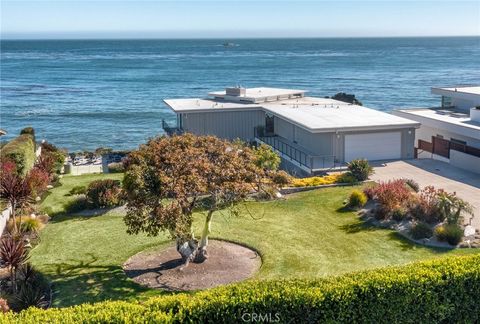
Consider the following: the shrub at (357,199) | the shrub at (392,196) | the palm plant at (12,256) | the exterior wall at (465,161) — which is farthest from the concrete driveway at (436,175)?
the palm plant at (12,256)

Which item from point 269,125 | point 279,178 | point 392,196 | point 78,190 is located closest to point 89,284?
point 279,178

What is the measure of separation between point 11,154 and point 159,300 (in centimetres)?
1917

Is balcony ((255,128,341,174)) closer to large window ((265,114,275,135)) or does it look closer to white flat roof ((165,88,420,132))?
large window ((265,114,275,135))

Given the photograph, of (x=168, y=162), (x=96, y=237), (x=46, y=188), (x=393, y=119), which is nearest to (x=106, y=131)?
(x=46, y=188)

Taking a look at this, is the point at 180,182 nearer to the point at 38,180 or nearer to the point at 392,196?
the point at 392,196

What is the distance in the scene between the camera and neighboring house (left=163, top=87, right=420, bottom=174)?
1246 inches

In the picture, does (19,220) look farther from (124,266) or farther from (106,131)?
(106,131)

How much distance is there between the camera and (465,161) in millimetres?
30328

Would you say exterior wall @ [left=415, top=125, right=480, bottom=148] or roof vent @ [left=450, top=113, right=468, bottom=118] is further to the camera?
roof vent @ [left=450, top=113, right=468, bottom=118]

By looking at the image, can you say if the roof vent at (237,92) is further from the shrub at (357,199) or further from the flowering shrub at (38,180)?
the shrub at (357,199)

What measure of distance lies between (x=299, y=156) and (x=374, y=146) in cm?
443

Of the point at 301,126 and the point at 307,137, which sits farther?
the point at 307,137

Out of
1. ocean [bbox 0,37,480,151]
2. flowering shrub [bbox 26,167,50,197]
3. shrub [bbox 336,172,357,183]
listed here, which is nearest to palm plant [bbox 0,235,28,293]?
flowering shrub [bbox 26,167,50,197]

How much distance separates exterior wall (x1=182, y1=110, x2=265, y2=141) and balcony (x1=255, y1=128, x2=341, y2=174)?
116cm
